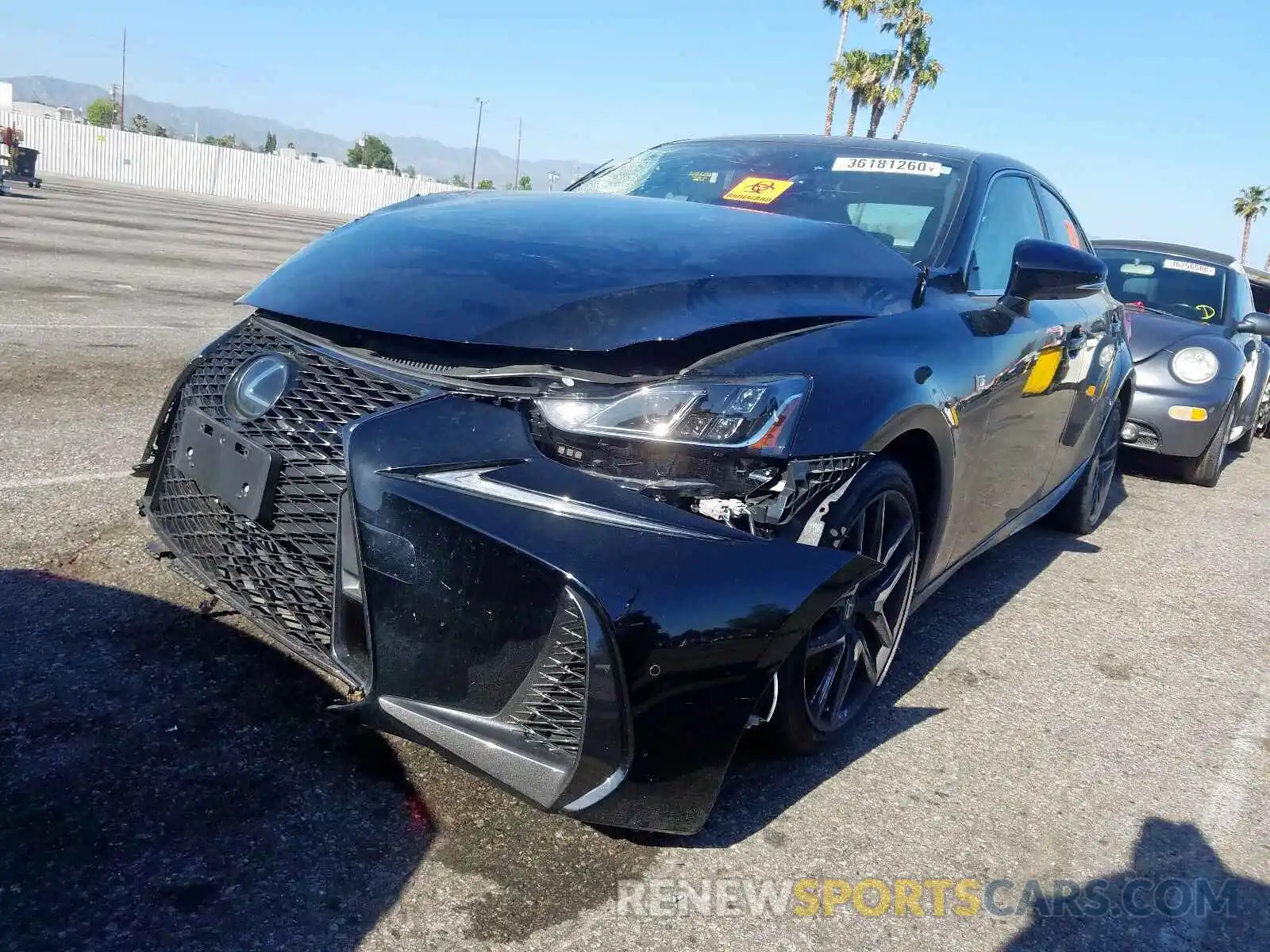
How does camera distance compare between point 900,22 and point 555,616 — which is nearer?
point 555,616

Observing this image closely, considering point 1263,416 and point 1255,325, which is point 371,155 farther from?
point 1255,325

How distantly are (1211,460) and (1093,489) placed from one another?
2.17 m

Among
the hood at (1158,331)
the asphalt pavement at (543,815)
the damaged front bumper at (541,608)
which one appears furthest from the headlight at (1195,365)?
the damaged front bumper at (541,608)

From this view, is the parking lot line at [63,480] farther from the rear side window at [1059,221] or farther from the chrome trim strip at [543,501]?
the rear side window at [1059,221]

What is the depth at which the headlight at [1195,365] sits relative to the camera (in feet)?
22.1

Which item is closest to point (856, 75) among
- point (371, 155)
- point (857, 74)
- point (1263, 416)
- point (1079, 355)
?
point (857, 74)

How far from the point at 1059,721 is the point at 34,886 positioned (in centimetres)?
265

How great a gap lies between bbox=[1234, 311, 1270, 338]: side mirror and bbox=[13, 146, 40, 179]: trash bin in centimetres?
2961

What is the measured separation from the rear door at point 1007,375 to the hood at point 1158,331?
10.9 feet

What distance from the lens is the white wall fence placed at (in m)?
46.9

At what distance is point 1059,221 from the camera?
455 cm

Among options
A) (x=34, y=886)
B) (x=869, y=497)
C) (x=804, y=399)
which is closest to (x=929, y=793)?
(x=869, y=497)

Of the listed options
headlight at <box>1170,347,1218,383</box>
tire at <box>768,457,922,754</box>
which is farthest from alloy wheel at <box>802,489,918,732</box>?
headlight at <box>1170,347,1218,383</box>

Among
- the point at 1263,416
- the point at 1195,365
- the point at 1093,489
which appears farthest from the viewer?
the point at 1263,416
